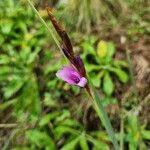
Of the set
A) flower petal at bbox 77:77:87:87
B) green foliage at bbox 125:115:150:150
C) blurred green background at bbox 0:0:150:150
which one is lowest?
green foliage at bbox 125:115:150:150

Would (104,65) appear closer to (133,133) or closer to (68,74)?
(133,133)

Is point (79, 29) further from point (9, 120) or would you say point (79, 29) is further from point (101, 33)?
point (9, 120)

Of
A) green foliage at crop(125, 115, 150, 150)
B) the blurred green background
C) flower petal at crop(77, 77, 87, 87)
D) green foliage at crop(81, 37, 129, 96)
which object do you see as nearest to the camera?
flower petal at crop(77, 77, 87, 87)

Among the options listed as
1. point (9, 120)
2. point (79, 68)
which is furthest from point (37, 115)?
point (79, 68)

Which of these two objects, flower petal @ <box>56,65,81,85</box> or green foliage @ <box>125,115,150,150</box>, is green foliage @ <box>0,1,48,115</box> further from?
flower petal @ <box>56,65,81,85</box>

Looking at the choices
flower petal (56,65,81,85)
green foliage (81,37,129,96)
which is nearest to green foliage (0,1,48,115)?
green foliage (81,37,129,96)

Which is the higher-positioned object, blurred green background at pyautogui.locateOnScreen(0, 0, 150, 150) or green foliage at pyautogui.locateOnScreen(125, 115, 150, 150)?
blurred green background at pyautogui.locateOnScreen(0, 0, 150, 150)

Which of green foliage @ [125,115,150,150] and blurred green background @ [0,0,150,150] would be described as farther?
blurred green background @ [0,0,150,150]

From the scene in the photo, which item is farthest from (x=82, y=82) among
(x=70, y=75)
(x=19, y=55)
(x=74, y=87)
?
(x=19, y=55)
